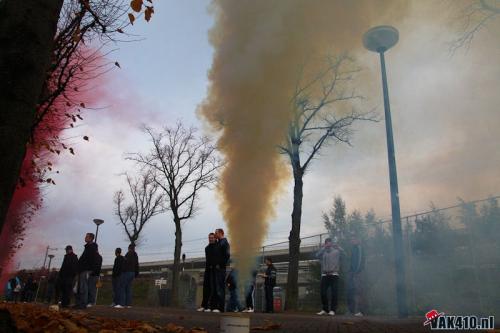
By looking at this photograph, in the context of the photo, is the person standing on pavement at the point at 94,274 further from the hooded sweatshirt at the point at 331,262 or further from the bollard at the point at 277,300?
the bollard at the point at 277,300

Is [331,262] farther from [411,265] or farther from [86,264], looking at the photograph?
[86,264]

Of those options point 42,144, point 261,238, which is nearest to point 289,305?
point 261,238

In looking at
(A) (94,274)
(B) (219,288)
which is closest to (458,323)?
(B) (219,288)

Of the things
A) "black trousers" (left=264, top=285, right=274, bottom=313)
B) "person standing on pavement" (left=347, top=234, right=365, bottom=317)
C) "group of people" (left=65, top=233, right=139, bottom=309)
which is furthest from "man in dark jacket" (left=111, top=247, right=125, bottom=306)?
"person standing on pavement" (left=347, top=234, right=365, bottom=317)

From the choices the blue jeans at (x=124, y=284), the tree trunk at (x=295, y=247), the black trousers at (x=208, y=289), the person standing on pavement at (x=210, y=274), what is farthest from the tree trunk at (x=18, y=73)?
the tree trunk at (x=295, y=247)

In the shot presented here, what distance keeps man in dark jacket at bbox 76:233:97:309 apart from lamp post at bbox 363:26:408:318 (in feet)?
24.5

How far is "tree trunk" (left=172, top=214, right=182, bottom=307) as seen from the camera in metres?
19.7

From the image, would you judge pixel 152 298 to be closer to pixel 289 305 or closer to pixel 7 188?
pixel 289 305

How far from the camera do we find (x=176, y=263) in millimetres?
21031

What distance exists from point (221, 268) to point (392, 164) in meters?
4.62

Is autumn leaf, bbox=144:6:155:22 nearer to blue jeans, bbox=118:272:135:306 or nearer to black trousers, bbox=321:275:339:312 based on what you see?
black trousers, bbox=321:275:339:312

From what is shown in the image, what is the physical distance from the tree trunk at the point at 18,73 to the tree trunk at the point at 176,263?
1859 cm

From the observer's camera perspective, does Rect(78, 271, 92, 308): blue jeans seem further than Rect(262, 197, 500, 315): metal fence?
Yes

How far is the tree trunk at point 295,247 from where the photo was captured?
13336mm
